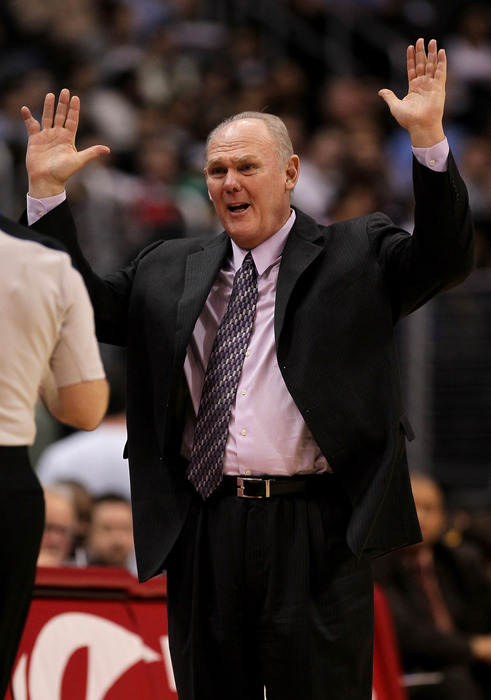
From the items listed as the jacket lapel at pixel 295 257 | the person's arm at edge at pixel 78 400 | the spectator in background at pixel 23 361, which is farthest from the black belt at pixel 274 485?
the spectator in background at pixel 23 361

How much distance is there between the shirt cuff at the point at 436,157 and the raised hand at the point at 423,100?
14 mm

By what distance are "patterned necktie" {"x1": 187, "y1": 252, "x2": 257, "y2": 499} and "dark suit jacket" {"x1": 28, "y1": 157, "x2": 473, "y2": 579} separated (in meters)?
0.07

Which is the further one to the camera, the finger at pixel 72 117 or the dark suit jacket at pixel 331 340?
the finger at pixel 72 117

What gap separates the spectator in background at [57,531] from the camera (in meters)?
5.30

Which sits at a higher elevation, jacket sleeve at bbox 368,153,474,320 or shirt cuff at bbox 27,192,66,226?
shirt cuff at bbox 27,192,66,226

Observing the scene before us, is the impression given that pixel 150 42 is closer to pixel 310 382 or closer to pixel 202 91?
pixel 202 91

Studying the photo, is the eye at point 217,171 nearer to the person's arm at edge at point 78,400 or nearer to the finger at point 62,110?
the finger at point 62,110

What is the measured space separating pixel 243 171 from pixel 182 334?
504 mm

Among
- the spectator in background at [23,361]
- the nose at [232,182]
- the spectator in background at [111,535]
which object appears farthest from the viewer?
the spectator in background at [111,535]

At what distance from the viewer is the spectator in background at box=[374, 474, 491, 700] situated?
229 inches

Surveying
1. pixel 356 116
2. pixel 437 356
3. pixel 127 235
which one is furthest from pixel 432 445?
pixel 356 116

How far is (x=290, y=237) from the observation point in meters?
Answer: 3.55

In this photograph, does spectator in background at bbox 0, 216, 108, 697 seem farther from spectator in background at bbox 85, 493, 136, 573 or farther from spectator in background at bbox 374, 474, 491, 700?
spectator in background at bbox 374, 474, 491, 700

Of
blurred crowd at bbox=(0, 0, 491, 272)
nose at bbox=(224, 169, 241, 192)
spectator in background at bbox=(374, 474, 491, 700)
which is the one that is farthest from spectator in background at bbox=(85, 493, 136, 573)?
nose at bbox=(224, 169, 241, 192)
